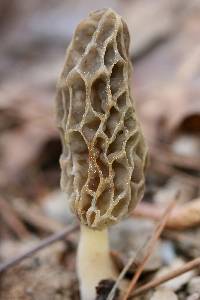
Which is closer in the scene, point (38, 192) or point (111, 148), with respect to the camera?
point (111, 148)

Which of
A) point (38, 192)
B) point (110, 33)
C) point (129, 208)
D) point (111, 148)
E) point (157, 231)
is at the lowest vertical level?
point (38, 192)

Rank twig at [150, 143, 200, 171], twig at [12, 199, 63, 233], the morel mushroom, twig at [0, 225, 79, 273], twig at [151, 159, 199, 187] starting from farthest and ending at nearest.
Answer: twig at [150, 143, 200, 171] → twig at [151, 159, 199, 187] → twig at [12, 199, 63, 233] → twig at [0, 225, 79, 273] → the morel mushroom

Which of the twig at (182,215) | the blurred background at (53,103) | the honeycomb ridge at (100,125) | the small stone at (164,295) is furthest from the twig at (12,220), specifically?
the small stone at (164,295)

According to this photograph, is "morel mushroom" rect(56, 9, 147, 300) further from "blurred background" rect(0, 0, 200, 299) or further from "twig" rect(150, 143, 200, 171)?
"twig" rect(150, 143, 200, 171)

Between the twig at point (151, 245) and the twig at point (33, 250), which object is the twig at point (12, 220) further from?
the twig at point (151, 245)

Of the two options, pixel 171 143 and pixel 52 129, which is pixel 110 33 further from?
pixel 52 129

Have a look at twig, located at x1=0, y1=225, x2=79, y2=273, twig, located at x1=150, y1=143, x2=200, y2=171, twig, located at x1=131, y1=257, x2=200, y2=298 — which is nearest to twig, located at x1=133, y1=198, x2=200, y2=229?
twig, located at x1=131, y1=257, x2=200, y2=298

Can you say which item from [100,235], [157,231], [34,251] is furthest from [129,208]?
[34,251]

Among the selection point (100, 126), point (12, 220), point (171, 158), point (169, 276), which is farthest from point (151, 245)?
point (171, 158)
